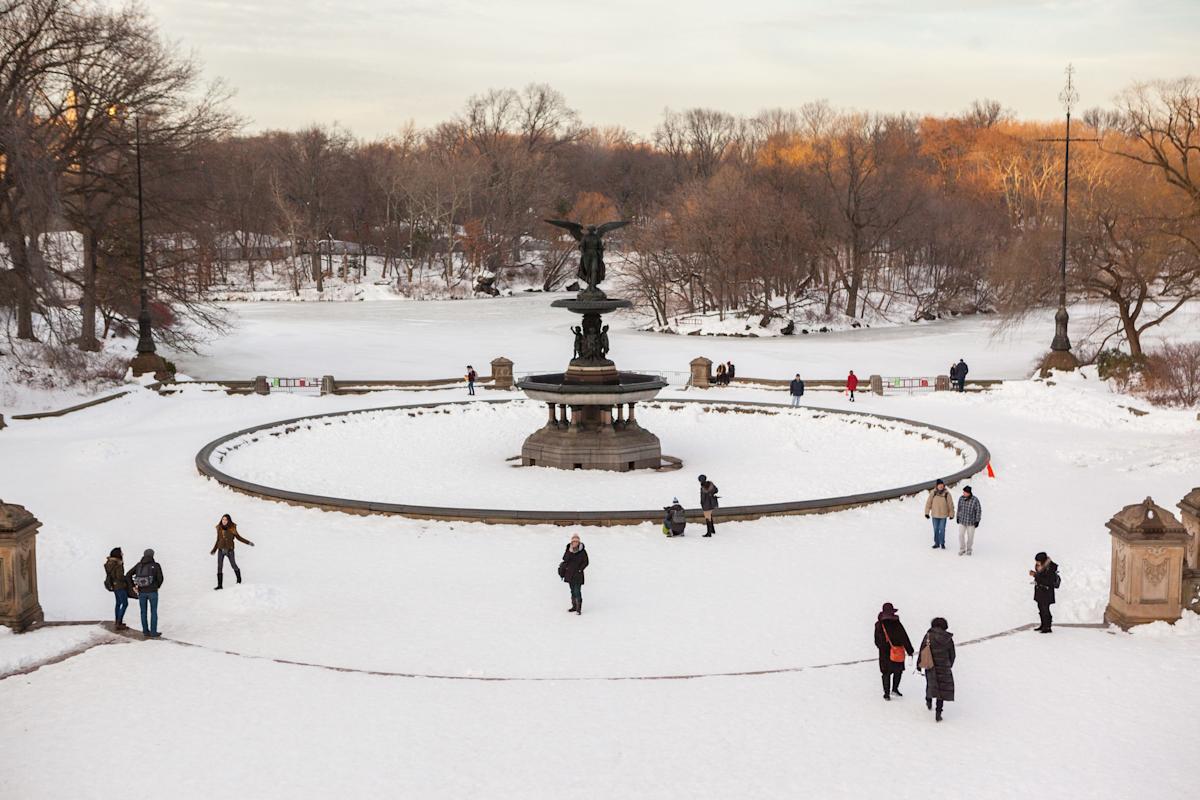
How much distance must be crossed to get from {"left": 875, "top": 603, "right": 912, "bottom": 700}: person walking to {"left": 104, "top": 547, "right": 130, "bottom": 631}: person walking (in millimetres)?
9382

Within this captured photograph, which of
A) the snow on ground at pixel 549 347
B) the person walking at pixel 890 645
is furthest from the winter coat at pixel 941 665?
the snow on ground at pixel 549 347

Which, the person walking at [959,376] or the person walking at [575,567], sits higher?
the person walking at [959,376]

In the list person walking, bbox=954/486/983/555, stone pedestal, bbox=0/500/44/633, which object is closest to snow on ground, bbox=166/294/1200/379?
person walking, bbox=954/486/983/555

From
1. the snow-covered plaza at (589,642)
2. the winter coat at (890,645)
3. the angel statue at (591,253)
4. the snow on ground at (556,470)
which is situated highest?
the angel statue at (591,253)

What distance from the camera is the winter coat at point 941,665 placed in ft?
36.6

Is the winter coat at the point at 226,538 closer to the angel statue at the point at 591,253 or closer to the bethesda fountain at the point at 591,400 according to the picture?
the bethesda fountain at the point at 591,400

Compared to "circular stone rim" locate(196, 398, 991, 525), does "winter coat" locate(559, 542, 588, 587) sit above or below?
above

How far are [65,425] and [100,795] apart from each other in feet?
84.9

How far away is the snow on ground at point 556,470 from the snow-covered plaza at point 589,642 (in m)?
0.18

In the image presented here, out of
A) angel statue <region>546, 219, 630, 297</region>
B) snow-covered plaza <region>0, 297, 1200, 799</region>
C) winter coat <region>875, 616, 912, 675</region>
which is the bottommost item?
snow-covered plaza <region>0, 297, 1200, 799</region>

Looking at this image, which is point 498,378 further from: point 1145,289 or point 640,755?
point 640,755

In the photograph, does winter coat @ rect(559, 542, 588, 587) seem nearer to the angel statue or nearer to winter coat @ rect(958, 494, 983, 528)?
winter coat @ rect(958, 494, 983, 528)

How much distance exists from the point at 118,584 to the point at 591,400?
13.8m

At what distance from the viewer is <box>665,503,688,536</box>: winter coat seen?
19062 mm
